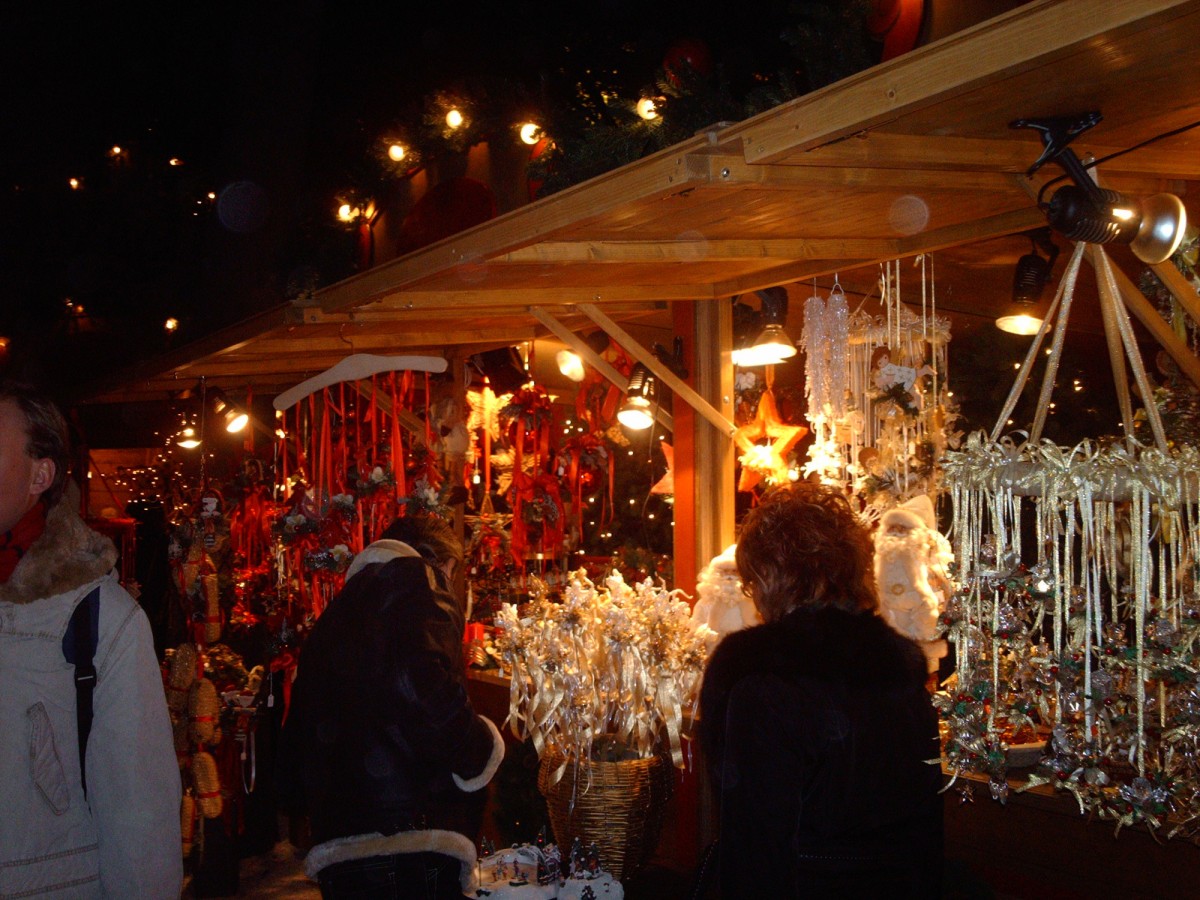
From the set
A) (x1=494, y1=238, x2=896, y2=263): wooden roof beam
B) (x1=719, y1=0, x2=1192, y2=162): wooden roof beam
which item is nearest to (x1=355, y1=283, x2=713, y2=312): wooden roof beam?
(x1=494, y1=238, x2=896, y2=263): wooden roof beam

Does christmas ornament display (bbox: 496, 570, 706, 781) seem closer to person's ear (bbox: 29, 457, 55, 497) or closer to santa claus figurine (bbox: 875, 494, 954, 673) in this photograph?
santa claus figurine (bbox: 875, 494, 954, 673)

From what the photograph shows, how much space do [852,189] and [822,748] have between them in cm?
133

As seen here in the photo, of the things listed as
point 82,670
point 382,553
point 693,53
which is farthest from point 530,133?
point 82,670

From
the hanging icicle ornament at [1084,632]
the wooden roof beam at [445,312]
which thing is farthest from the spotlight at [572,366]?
the hanging icicle ornament at [1084,632]

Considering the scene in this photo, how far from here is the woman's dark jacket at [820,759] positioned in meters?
1.97

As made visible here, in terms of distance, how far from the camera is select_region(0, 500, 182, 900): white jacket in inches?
71.8

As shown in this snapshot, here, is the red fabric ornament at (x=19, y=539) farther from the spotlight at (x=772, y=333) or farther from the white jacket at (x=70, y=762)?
the spotlight at (x=772, y=333)

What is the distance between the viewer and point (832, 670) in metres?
2.04

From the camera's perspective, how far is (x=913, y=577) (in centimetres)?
331

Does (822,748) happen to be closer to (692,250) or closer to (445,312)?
(692,250)

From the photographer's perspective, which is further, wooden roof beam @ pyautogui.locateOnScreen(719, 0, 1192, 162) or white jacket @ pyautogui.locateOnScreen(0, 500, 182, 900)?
white jacket @ pyautogui.locateOnScreen(0, 500, 182, 900)

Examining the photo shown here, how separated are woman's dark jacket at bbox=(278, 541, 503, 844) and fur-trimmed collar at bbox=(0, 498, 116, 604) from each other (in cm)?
117

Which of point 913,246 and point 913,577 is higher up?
point 913,246

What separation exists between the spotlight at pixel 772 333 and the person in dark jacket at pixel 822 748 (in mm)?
1986
